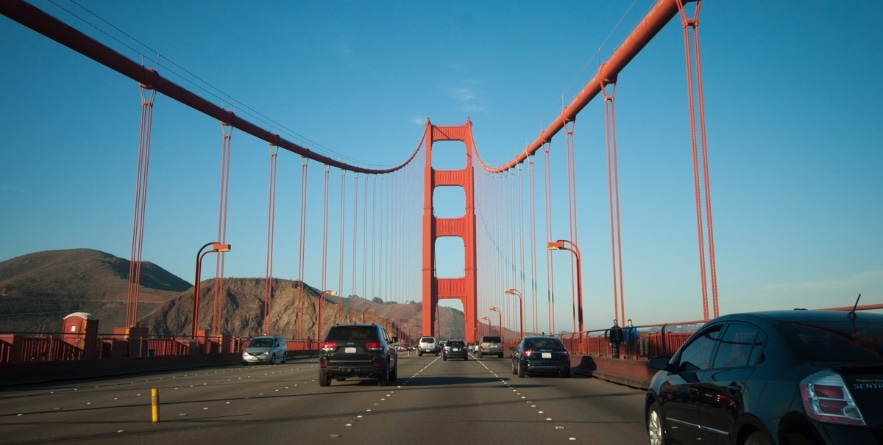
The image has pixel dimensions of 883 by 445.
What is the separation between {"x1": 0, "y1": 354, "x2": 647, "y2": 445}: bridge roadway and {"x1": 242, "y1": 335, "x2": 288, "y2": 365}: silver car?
819 inches

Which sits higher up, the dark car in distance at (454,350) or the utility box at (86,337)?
the utility box at (86,337)

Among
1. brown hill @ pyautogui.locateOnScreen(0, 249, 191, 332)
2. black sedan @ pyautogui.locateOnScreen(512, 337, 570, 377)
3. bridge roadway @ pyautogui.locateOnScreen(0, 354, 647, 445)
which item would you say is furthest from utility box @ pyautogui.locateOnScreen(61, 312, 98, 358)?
brown hill @ pyautogui.locateOnScreen(0, 249, 191, 332)

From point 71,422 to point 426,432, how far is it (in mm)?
5672

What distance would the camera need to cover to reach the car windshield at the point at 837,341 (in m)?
5.16

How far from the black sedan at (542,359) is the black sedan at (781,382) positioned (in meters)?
17.5

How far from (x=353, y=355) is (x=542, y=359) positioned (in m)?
7.53

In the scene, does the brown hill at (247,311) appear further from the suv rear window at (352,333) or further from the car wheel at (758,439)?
the car wheel at (758,439)

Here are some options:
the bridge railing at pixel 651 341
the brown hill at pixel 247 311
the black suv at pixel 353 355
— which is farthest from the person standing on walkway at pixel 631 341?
the brown hill at pixel 247 311

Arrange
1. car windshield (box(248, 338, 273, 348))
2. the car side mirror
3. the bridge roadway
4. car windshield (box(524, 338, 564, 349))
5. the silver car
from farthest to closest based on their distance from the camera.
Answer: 1. car windshield (box(248, 338, 273, 348))
2. the silver car
3. car windshield (box(524, 338, 564, 349))
4. the bridge roadway
5. the car side mirror

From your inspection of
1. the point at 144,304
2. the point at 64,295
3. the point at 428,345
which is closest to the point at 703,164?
the point at 428,345

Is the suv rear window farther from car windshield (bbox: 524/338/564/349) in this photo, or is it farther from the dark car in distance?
the dark car in distance

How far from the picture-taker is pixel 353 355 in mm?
19672

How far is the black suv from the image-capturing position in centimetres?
1964

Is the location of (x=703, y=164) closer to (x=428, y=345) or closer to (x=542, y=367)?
(x=542, y=367)
